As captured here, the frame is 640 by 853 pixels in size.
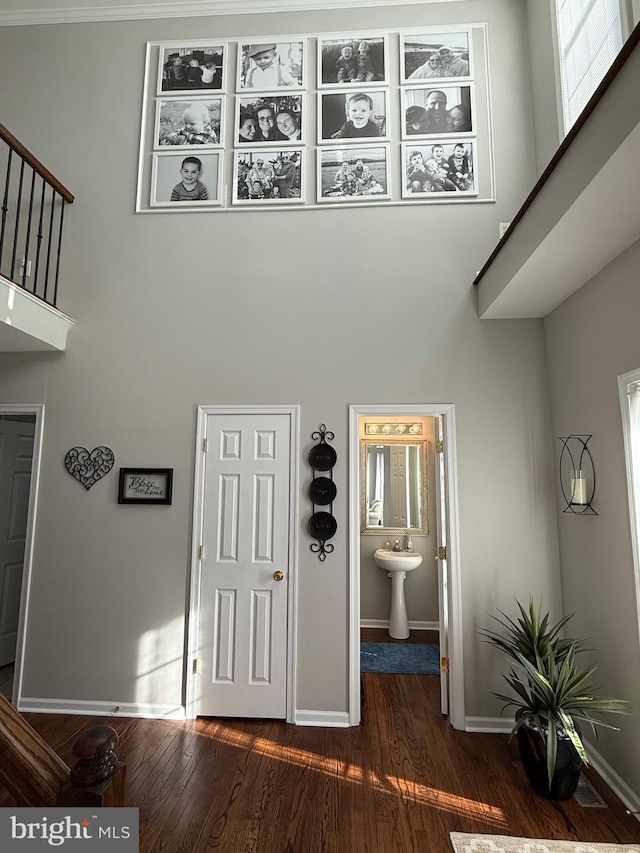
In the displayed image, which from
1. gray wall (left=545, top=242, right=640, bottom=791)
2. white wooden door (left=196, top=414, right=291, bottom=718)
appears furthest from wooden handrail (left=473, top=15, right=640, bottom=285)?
white wooden door (left=196, top=414, right=291, bottom=718)

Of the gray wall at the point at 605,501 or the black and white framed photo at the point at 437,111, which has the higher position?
the black and white framed photo at the point at 437,111

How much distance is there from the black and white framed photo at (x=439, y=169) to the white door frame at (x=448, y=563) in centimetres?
168

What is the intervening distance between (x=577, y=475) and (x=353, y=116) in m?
3.26

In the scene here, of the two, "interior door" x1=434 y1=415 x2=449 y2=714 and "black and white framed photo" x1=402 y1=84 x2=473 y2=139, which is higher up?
"black and white framed photo" x1=402 y1=84 x2=473 y2=139

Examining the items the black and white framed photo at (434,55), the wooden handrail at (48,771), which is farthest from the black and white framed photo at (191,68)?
the wooden handrail at (48,771)

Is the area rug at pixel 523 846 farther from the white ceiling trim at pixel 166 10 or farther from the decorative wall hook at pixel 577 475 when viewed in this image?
the white ceiling trim at pixel 166 10

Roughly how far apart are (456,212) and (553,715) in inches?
133

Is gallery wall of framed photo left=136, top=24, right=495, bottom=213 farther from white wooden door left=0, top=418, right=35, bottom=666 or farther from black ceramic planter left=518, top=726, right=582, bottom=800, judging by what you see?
black ceramic planter left=518, top=726, right=582, bottom=800

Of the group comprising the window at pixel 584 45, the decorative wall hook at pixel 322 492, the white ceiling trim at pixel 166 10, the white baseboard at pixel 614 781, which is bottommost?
the white baseboard at pixel 614 781

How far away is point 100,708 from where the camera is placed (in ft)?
11.2

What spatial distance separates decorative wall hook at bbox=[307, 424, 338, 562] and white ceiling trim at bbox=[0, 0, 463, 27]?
3.59 meters

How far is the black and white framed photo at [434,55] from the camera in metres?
3.93

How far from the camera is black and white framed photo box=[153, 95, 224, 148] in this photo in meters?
4.04

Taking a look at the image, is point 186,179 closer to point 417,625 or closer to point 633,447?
point 633,447
